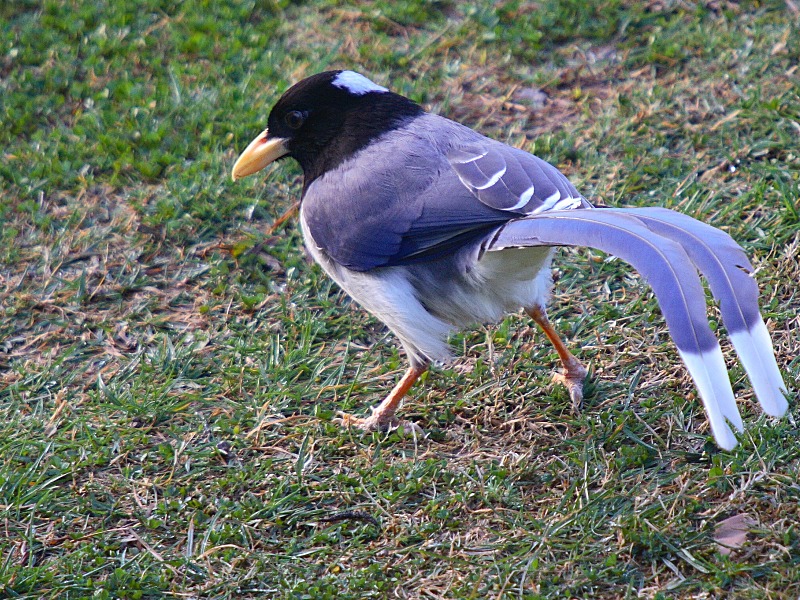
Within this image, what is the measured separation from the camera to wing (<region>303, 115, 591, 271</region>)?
3742mm

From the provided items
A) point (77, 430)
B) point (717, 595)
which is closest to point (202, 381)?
point (77, 430)

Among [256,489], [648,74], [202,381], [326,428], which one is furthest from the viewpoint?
[648,74]

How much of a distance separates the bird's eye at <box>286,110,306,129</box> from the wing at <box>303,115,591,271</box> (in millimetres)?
361

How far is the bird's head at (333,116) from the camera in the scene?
14.2ft

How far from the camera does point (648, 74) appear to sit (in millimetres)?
6066

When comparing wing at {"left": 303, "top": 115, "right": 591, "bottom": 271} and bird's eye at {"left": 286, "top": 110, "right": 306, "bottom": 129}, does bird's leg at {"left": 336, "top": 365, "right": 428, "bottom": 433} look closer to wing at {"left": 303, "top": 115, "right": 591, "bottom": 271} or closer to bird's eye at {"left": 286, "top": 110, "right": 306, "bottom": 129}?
wing at {"left": 303, "top": 115, "right": 591, "bottom": 271}

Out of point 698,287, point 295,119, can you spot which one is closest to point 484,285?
point 698,287

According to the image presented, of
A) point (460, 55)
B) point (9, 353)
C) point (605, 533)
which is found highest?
point (460, 55)

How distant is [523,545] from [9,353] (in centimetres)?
272

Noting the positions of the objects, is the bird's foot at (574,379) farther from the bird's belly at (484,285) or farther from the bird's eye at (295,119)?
the bird's eye at (295,119)

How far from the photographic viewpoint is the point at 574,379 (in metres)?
4.20

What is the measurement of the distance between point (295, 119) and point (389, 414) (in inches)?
57.4

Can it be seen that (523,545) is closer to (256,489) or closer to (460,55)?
(256,489)

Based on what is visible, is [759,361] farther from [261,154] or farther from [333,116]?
[261,154]
